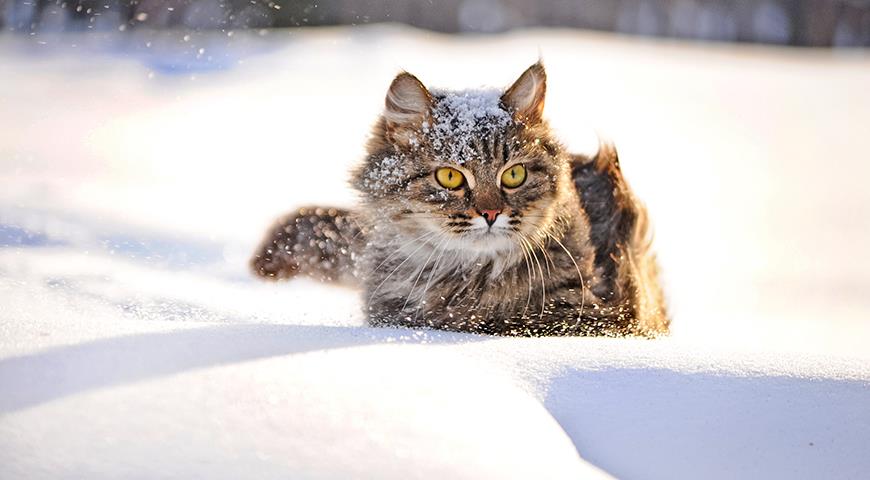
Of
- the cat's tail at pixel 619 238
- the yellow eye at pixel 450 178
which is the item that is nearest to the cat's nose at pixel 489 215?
the yellow eye at pixel 450 178

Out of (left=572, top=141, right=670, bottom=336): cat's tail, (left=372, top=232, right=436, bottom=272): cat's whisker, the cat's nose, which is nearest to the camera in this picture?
the cat's nose

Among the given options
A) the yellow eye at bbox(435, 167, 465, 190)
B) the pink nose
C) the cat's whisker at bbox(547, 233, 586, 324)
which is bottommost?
the cat's whisker at bbox(547, 233, 586, 324)

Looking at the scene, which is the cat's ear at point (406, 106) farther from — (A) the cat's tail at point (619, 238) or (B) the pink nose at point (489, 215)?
(A) the cat's tail at point (619, 238)

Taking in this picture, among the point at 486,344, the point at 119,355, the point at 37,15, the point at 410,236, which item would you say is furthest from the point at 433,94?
the point at 37,15

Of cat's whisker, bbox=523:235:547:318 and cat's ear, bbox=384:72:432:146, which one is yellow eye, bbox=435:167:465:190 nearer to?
cat's ear, bbox=384:72:432:146

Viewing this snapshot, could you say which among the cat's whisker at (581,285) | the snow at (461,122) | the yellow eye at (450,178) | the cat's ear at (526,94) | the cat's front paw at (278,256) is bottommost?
the cat's front paw at (278,256)

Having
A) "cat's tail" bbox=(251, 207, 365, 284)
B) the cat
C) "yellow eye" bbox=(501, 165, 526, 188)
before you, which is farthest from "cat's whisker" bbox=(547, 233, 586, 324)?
"cat's tail" bbox=(251, 207, 365, 284)

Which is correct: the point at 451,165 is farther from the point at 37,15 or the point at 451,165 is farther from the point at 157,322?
the point at 37,15
